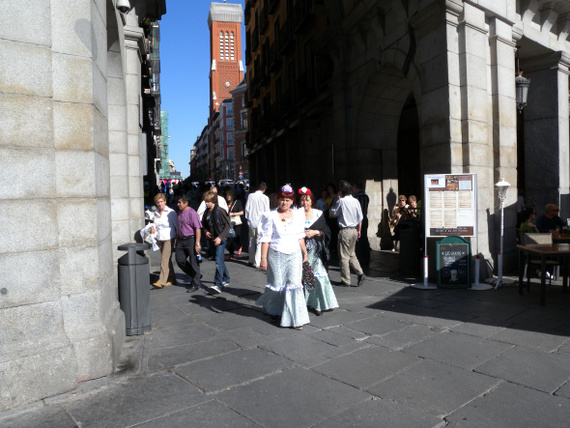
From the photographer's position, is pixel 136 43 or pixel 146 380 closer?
pixel 146 380

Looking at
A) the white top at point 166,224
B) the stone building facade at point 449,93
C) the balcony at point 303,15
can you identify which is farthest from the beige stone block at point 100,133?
the balcony at point 303,15

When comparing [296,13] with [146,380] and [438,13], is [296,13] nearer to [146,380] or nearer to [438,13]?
[438,13]

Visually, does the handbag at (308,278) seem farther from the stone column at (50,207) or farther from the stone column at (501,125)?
the stone column at (501,125)

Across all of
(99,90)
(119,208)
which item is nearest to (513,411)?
(99,90)

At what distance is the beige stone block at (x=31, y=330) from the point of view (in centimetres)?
349

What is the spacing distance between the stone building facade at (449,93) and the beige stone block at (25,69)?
260 inches

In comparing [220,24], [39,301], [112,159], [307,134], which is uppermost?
[220,24]

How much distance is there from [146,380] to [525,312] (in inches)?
189

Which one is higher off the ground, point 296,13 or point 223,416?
point 296,13

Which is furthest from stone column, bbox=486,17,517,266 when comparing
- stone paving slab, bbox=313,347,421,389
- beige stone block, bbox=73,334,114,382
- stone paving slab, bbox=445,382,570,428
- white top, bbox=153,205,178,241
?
beige stone block, bbox=73,334,114,382

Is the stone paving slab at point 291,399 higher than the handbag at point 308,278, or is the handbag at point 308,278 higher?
the handbag at point 308,278

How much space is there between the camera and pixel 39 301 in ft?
12.0

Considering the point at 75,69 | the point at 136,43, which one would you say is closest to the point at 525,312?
the point at 75,69

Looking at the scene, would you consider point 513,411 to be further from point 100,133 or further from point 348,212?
point 348,212
